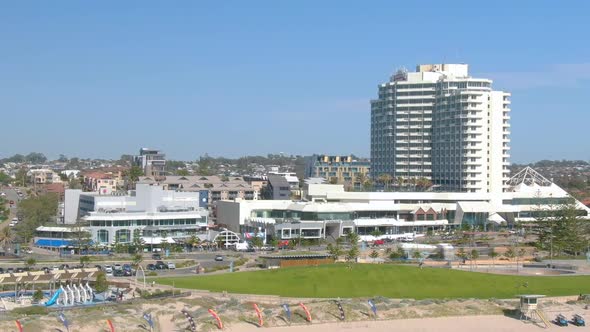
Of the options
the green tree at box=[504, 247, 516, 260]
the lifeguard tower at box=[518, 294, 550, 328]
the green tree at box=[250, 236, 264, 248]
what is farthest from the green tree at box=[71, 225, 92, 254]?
the lifeguard tower at box=[518, 294, 550, 328]

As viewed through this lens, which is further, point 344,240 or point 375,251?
point 344,240

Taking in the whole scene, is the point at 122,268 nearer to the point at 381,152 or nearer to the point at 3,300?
the point at 3,300

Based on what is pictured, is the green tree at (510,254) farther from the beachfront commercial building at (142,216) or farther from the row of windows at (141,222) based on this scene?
the row of windows at (141,222)

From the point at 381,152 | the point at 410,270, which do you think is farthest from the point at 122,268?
the point at 381,152

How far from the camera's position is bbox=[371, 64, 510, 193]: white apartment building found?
105 metres

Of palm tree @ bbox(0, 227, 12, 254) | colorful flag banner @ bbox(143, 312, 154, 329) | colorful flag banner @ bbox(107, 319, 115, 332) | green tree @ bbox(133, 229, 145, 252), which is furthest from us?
palm tree @ bbox(0, 227, 12, 254)

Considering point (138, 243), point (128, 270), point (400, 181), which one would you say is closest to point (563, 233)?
point (138, 243)

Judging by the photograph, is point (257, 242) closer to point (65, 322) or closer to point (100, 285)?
point (100, 285)

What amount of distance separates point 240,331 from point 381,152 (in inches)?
3273

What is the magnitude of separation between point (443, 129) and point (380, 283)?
2392 inches

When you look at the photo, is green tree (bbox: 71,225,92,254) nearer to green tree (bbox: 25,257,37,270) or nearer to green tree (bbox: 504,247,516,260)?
green tree (bbox: 25,257,37,270)

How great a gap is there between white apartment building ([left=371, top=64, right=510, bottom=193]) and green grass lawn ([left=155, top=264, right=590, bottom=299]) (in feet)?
160

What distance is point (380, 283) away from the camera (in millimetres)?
53219

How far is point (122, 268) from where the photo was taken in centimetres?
5878
